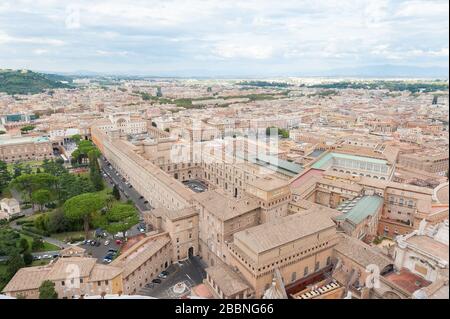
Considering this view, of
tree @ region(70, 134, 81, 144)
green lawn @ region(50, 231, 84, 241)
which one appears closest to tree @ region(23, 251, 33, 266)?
green lawn @ region(50, 231, 84, 241)

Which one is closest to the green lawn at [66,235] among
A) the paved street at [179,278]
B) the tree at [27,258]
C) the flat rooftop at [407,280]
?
the tree at [27,258]

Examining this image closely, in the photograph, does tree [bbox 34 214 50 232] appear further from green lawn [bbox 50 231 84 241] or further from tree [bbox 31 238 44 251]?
tree [bbox 31 238 44 251]

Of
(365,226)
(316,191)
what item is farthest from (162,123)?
(365,226)

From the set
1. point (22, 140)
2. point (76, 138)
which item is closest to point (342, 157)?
point (76, 138)

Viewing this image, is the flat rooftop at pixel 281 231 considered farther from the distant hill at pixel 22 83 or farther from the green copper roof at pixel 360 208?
the distant hill at pixel 22 83
